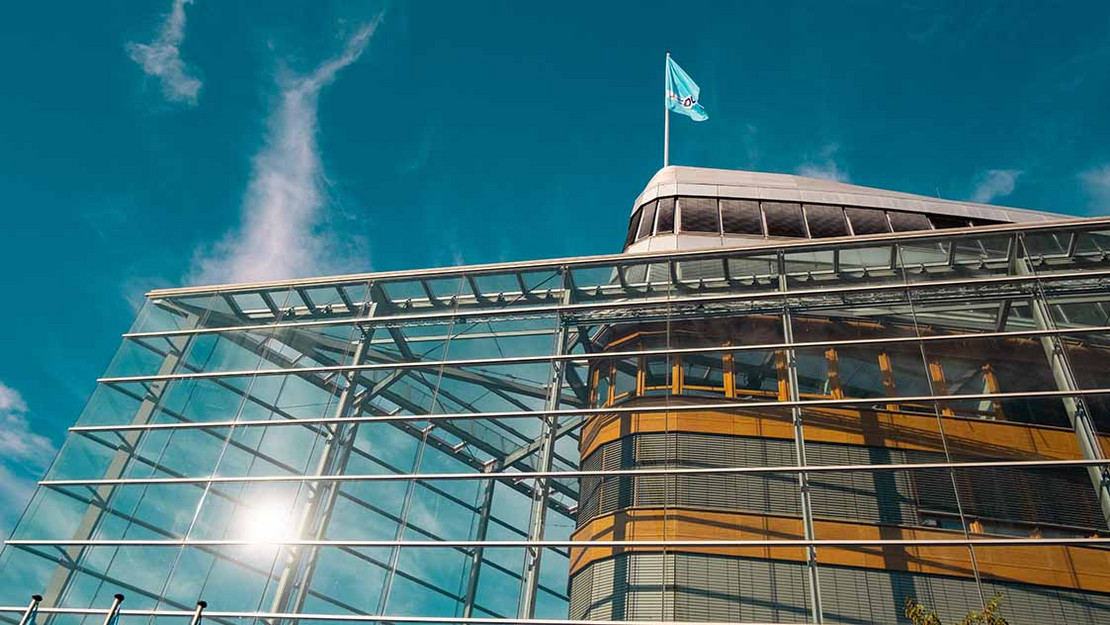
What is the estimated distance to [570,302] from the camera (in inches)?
912

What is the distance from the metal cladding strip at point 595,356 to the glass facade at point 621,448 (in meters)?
0.10

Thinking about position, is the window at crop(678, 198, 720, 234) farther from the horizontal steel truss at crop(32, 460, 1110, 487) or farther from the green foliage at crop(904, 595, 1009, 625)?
the green foliage at crop(904, 595, 1009, 625)

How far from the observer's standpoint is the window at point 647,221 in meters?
28.7

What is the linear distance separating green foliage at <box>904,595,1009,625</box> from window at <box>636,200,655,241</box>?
16278mm

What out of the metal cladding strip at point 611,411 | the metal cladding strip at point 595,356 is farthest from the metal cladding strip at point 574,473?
the metal cladding strip at point 595,356

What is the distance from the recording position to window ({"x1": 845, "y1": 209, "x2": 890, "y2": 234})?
92.1 ft

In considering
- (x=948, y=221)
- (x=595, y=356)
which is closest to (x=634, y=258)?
(x=595, y=356)

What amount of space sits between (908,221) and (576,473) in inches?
696

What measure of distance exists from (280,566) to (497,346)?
8134 mm

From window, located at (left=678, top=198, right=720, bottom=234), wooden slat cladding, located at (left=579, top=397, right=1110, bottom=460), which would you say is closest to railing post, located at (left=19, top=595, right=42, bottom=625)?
wooden slat cladding, located at (left=579, top=397, right=1110, bottom=460)

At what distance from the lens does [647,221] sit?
2903 centimetres

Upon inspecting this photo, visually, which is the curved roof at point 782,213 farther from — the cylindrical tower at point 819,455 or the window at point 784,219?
the cylindrical tower at point 819,455

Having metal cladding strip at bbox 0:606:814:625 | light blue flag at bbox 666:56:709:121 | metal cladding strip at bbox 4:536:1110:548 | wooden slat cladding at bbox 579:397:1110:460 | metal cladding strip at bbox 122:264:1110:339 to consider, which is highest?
light blue flag at bbox 666:56:709:121

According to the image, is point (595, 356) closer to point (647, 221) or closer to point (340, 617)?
point (340, 617)
